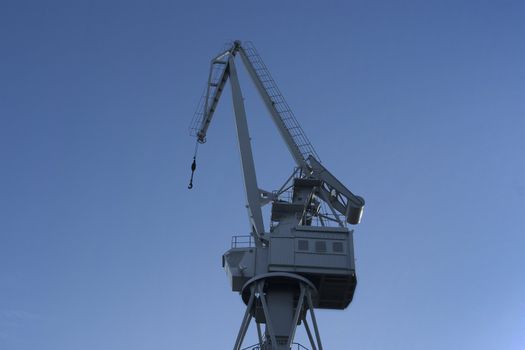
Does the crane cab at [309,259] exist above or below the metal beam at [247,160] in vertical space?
below

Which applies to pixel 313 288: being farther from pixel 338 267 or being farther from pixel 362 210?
pixel 362 210

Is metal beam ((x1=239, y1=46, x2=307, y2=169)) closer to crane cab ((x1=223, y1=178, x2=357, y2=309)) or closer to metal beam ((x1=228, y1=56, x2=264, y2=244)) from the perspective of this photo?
metal beam ((x1=228, y1=56, x2=264, y2=244))

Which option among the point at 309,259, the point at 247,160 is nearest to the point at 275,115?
the point at 247,160

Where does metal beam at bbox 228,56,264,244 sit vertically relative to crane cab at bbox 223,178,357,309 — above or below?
above

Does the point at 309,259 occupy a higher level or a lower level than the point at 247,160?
lower

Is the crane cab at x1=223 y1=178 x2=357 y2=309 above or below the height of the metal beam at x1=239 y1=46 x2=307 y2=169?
below

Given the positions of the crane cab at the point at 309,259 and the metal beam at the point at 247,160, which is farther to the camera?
the metal beam at the point at 247,160

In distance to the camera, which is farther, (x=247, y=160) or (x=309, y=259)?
(x=247, y=160)

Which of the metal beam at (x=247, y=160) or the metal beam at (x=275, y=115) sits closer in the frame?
the metal beam at (x=247, y=160)

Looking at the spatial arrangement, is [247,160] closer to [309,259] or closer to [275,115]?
[275,115]

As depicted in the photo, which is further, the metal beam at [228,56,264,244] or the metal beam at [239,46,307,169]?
the metal beam at [239,46,307,169]

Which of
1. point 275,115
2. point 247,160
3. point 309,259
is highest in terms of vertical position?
point 275,115

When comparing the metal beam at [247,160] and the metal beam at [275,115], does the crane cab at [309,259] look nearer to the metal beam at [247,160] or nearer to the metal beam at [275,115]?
the metal beam at [247,160]

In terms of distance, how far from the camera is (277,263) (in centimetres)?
3444
